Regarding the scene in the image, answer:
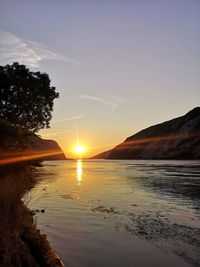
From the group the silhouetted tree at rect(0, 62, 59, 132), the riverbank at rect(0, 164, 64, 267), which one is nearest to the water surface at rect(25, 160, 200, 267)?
the riverbank at rect(0, 164, 64, 267)

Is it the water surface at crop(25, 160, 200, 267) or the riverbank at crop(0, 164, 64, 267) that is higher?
the riverbank at crop(0, 164, 64, 267)

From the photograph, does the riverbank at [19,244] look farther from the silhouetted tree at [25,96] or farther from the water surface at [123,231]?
the silhouetted tree at [25,96]

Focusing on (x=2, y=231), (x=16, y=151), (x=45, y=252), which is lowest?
(x=45, y=252)

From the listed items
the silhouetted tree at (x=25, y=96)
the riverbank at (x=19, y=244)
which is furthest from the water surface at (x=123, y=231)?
the silhouetted tree at (x=25, y=96)

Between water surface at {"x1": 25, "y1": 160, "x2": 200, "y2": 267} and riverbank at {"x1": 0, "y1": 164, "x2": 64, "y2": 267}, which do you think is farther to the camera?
water surface at {"x1": 25, "y1": 160, "x2": 200, "y2": 267}

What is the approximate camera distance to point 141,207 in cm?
2305

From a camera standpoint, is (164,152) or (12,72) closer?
(12,72)

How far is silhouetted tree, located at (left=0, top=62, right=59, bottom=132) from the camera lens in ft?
128

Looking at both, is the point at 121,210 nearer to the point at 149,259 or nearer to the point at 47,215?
the point at 47,215

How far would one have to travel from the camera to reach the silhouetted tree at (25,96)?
128 feet

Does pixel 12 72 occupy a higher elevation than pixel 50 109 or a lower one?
higher

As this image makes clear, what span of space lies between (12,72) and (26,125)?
6.59 metres

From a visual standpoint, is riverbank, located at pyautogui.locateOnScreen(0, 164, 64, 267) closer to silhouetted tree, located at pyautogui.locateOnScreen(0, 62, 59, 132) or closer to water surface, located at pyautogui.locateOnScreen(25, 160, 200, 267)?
water surface, located at pyautogui.locateOnScreen(25, 160, 200, 267)

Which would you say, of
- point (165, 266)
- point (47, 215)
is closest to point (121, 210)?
point (47, 215)
